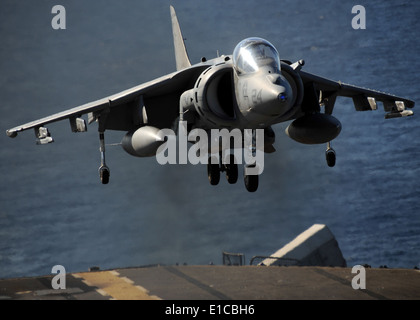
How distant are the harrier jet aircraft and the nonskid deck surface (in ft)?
67.5

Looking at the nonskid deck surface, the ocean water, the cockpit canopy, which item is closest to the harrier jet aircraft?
the cockpit canopy

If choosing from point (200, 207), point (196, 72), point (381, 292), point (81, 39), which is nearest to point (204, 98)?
point (196, 72)

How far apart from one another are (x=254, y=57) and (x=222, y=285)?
30.2 meters

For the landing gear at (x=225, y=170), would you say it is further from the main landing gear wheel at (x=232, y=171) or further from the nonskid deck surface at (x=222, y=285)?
the nonskid deck surface at (x=222, y=285)

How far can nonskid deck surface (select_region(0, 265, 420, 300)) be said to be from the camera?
2012 inches

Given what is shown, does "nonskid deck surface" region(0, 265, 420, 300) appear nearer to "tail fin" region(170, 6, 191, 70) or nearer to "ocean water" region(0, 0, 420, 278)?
"tail fin" region(170, 6, 191, 70)

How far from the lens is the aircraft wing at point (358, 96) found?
1222 inches

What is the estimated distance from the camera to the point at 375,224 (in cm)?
11419

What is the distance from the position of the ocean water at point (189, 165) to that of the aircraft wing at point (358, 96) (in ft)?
237

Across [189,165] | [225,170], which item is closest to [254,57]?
[225,170]

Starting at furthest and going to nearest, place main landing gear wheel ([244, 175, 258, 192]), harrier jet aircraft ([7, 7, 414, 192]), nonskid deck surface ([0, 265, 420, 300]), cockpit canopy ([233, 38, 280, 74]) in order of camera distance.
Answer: nonskid deck surface ([0, 265, 420, 300])
main landing gear wheel ([244, 175, 258, 192])
cockpit canopy ([233, 38, 280, 74])
harrier jet aircraft ([7, 7, 414, 192])

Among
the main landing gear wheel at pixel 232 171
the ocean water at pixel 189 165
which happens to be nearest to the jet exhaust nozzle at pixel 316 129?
the main landing gear wheel at pixel 232 171

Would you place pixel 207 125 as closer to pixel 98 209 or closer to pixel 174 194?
pixel 174 194

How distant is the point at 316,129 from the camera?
2878cm
